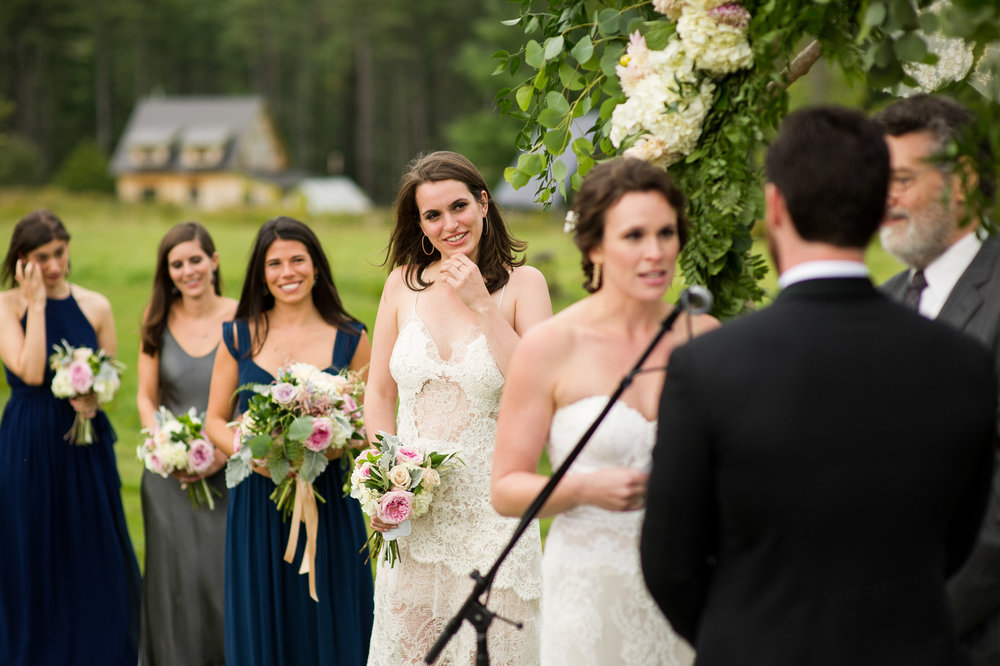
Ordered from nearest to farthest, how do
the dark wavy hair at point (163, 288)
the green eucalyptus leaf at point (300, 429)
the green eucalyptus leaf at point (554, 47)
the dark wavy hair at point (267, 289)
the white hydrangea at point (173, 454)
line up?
1. the green eucalyptus leaf at point (554, 47)
2. the green eucalyptus leaf at point (300, 429)
3. the dark wavy hair at point (267, 289)
4. the white hydrangea at point (173, 454)
5. the dark wavy hair at point (163, 288)

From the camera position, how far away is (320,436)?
5250 mm

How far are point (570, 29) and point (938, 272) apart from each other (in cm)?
161

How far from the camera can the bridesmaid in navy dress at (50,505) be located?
22.5 ft

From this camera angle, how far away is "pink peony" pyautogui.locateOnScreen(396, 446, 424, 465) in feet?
14.5

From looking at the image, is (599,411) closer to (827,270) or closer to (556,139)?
(827,270)

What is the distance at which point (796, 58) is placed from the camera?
3773mm

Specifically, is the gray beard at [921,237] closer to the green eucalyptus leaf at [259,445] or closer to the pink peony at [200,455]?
the green eucalyptus leaf at [259,445]

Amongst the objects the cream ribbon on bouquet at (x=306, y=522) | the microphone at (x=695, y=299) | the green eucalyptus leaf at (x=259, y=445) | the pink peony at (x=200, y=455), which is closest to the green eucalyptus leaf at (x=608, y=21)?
the microphone at (x=695, y=299)

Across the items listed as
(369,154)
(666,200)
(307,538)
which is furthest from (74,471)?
(369,154)

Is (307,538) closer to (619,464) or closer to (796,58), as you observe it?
(619,464)

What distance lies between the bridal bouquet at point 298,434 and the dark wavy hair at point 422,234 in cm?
81

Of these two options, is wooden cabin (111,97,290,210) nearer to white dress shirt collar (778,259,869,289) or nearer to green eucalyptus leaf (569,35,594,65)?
green eucalyptus leaf (569,35,594,65)

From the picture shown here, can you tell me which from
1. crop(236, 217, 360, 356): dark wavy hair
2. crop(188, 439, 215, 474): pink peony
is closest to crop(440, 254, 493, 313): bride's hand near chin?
crop(236, 217, 360, 356): dark wavy hair

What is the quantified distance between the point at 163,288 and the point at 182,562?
5.61 ft
